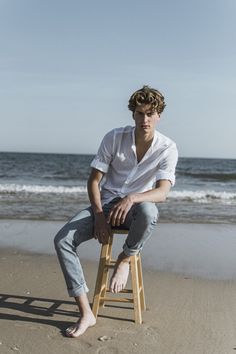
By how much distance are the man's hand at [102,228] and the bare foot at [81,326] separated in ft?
1.79

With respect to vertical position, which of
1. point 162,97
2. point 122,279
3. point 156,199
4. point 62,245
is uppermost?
point 162,97

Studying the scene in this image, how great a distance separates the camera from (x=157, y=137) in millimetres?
3697

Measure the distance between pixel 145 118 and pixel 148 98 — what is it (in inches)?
6.0

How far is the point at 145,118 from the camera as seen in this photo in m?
3.60

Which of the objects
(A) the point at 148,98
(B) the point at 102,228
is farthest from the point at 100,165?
(A) the point at 148,98

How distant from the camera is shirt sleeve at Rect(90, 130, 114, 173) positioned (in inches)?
144

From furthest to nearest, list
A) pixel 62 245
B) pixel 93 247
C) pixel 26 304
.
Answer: pixel 93 247, pixel 26 304, pixel 62 245

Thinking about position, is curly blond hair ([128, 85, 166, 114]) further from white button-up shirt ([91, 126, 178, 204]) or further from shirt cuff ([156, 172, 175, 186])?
shirt cuff ([156, 172, 175, 186])

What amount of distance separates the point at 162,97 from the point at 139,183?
666mm

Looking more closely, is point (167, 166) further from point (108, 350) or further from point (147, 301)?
point (108, 350)

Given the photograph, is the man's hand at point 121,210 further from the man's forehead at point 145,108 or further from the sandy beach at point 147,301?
the sandy beach at point 147,301

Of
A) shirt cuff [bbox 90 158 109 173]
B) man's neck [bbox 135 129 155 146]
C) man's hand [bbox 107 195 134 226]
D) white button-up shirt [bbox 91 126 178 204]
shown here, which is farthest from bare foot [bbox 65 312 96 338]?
man's neck [bbox 135 129 155 146]

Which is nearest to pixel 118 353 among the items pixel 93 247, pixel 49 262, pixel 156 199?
pixel 156 199

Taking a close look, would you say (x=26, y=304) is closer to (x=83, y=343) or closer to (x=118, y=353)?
(x=83, y=343)
